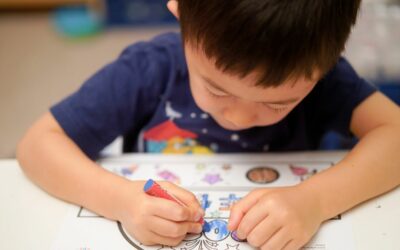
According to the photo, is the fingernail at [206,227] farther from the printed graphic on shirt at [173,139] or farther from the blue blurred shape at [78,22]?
the blue blurred shape at [78,22]

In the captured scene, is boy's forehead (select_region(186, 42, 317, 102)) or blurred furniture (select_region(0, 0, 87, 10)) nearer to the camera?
boy's forehead (select_region(186, 42, 317, 102))

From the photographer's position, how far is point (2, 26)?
5.84 feet

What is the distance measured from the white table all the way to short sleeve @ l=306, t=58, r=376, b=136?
131 millimetres

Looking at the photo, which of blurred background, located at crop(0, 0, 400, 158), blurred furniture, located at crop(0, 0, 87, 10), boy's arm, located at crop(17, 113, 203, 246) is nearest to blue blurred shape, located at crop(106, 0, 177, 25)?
blurred background, located at crop(0, 0, 400, 158)

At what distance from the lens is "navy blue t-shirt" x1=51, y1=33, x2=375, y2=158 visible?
0.54 metres

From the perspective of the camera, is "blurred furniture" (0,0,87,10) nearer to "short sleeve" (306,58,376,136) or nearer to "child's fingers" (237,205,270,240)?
"short sleeve" (306,58,376,136)

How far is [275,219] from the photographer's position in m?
0.41

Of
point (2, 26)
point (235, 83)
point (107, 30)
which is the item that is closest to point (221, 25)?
point (235, 83)

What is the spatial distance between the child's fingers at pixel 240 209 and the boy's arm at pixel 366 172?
55mm

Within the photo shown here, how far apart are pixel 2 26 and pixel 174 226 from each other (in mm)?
A: 1620

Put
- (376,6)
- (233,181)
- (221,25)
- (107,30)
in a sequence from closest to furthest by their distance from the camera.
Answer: (221,25) → (233,181) → (376,6) → (107,30)

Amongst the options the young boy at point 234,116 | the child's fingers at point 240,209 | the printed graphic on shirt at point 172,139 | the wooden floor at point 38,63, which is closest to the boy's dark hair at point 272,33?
the young boy at point 234,116

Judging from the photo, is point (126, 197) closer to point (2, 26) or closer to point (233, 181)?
point (233, 181)

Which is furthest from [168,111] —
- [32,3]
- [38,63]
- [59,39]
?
[32,3]
